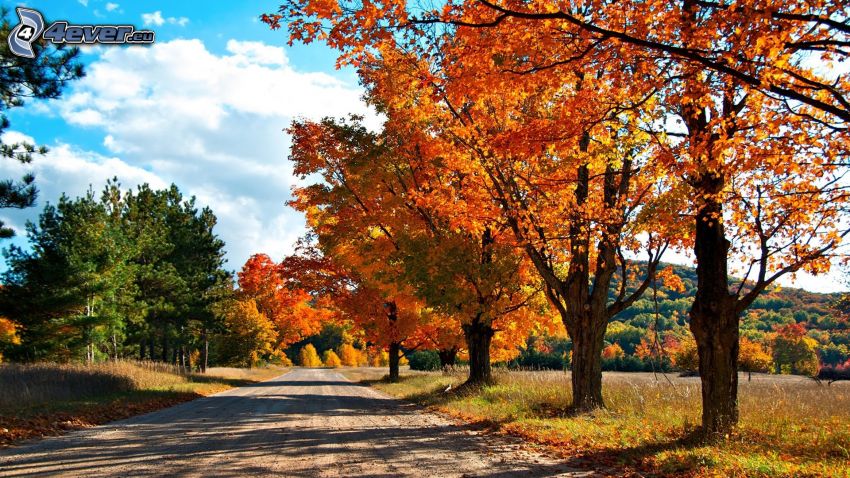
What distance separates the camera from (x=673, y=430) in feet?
31.4

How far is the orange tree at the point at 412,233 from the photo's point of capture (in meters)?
16.9

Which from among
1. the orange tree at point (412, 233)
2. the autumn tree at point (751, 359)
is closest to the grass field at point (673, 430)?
the orange tree at point (412, 233)

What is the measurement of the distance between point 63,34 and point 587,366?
56.1 ft

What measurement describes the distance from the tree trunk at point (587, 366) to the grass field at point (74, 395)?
11058mm

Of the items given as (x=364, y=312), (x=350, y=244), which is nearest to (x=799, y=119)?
(x=350, y=244)

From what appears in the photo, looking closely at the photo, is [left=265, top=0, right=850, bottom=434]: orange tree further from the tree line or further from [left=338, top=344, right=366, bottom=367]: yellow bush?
[left=338, top=344, right=366, bottom=367]: yellow bush

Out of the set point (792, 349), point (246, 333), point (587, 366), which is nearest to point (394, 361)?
point (246, 333)

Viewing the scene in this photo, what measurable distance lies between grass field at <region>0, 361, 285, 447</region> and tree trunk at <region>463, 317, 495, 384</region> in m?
10.5

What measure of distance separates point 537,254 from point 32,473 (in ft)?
34.1

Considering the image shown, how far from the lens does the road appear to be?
6957 mm

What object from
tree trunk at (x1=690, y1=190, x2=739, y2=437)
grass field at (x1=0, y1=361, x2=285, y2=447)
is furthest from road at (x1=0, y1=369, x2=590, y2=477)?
tree trunk at (x1=690, y1=190, x2=739, y2=437)

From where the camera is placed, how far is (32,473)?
21.8 ft

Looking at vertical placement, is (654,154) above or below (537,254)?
above

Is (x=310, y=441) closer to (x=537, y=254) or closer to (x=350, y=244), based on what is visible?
(x=537, y=254)
